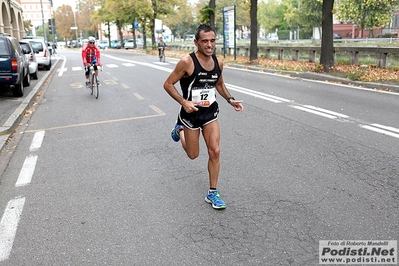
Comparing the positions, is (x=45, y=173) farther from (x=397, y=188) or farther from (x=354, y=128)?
(x=354, y=128)

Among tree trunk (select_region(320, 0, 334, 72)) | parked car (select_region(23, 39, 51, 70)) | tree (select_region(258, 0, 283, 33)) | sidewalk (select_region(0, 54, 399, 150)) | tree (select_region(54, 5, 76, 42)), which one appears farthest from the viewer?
tree (select_region(54, 5, 76, 42))

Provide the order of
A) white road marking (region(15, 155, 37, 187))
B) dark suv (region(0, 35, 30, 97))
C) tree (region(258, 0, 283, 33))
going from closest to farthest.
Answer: white road marking (region(15, 155, 37, 187)), dark suv (region(0, 35, 30, 97)), tree (region(258, 0, 283, 33))

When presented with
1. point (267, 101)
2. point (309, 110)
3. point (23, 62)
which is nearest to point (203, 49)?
point (309, 110)

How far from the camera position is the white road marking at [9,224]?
3.53 m

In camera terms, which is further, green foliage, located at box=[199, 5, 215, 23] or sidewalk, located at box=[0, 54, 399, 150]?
green foliage, located at box=[199, 5, 215, 23]

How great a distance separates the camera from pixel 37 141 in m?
7.35

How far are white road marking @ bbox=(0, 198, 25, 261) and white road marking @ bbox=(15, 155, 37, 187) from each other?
0.60 meters

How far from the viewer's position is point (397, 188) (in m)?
4.51

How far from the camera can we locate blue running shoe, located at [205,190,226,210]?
4.16 meters

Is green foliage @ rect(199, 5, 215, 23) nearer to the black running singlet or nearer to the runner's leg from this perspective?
the black running singlet

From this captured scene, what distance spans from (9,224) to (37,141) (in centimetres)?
359

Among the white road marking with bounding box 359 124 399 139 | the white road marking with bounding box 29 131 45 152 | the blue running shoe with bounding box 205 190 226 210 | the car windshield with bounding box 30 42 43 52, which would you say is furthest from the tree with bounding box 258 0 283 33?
the blue running shoe with bounding box 205 190 226 210

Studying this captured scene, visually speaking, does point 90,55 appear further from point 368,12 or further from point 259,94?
point 368,12

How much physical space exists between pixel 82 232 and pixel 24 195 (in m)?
1.38
